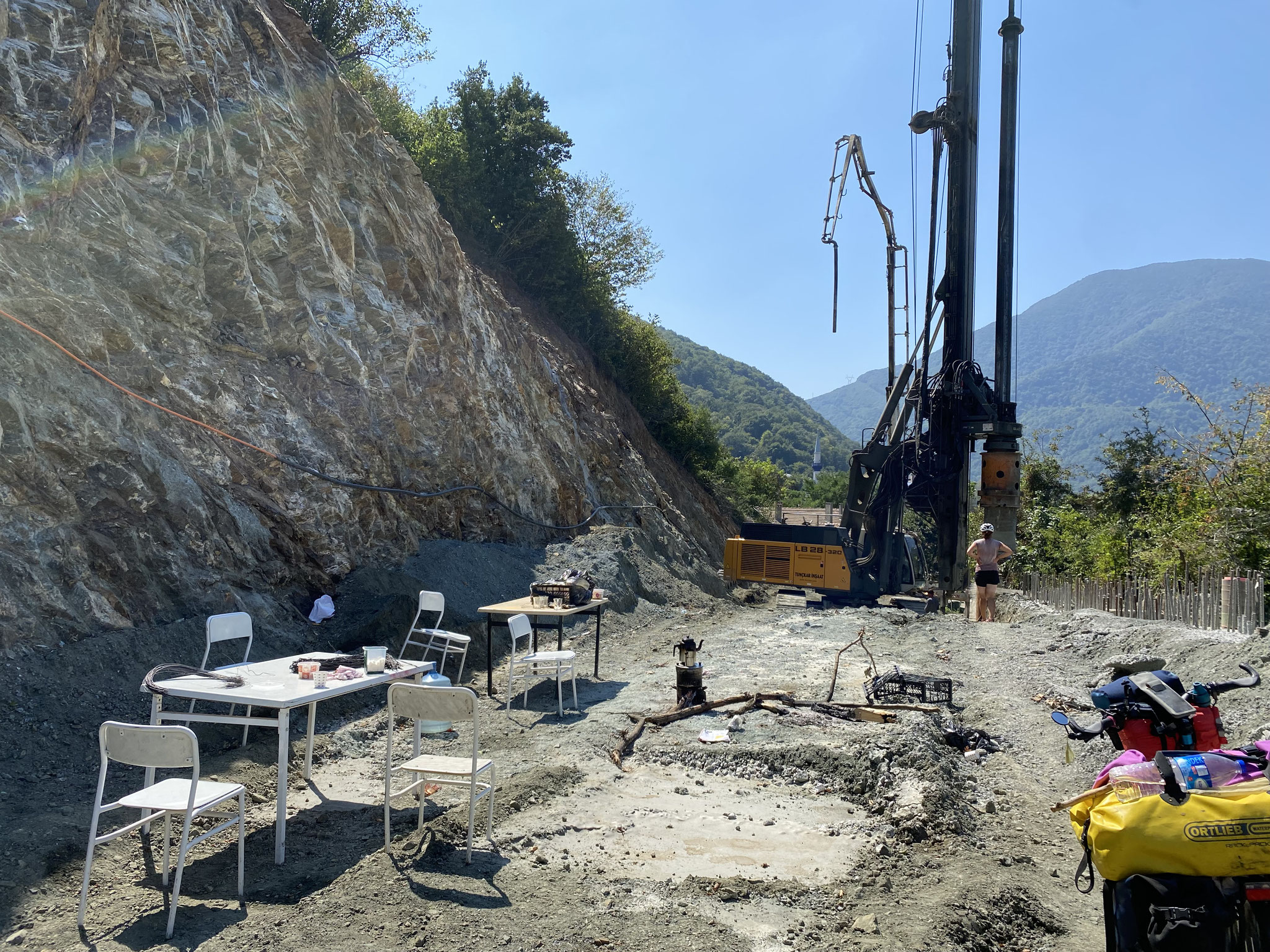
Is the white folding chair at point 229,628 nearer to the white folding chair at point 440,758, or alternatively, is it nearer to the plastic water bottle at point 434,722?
the plastic water bottle at point 434,722

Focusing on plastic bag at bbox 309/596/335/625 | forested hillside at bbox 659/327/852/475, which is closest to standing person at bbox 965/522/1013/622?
plastic bag at bbox 309/596/335/625

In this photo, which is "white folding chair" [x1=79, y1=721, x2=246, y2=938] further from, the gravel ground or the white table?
the white table

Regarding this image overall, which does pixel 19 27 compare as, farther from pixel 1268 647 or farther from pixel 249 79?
pixel 1268 647

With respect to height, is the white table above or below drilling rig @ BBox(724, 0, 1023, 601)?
below

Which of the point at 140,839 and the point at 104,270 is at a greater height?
the point at 104,270

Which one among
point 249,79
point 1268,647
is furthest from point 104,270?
point 1268,647

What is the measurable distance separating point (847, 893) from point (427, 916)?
6.82ft

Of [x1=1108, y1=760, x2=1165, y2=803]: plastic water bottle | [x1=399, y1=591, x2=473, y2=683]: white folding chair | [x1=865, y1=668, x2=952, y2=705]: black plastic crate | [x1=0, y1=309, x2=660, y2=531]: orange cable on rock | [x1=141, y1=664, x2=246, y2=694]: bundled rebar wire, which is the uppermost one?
[x1=0, y1=309, x2=660, y2=531]: orange cable on rock

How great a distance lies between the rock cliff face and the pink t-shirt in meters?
7.76

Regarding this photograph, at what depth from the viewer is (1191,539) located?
13.0m

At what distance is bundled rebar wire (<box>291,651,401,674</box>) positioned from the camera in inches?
225

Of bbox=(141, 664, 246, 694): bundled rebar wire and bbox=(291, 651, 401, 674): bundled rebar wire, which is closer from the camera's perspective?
bbox=(141, 664, 246, 694): bundled rebar wire

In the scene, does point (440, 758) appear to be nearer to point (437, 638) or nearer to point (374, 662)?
point (374, 662)

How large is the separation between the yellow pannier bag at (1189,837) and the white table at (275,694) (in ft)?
12.9
